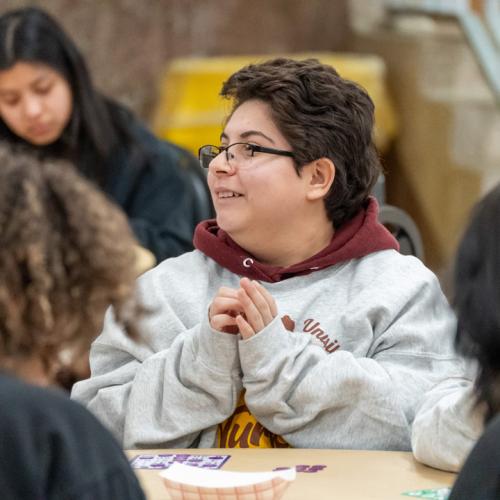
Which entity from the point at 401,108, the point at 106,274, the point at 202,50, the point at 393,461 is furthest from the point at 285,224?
the point at 202,50

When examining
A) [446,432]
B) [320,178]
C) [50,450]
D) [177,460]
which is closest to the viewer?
[50,450]

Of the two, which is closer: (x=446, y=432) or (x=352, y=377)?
(x=446, y=432)

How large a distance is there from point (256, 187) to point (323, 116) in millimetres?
182

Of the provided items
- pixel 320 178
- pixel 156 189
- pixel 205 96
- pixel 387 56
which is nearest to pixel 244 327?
pixel 320 178

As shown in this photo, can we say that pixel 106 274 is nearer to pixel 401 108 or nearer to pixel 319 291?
pixel 319 291

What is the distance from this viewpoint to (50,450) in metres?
1.28

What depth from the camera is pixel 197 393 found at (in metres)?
2.14

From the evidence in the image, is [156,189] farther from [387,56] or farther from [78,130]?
[387,56]

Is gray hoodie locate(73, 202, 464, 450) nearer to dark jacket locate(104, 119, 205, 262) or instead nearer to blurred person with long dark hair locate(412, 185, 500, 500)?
blurred person with long dark hair locate(412, 185, 500, 500)

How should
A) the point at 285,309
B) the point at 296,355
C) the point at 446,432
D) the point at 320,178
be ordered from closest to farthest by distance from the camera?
the point at 446,432 → the point at 296,355 → the point at 285,309 → the point at 320,178

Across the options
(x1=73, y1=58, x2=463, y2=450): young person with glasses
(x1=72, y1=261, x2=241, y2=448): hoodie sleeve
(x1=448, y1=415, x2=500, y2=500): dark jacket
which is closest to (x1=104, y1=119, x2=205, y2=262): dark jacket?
(x1=73, y1=58, x2=463, y2=450): young person with glasses

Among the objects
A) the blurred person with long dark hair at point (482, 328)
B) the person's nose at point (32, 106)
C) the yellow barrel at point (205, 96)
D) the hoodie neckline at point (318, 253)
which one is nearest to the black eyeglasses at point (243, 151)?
the hoodie neckline at point (318, 253)

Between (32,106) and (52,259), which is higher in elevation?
(52,259)

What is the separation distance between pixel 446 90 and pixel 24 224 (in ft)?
15.1
